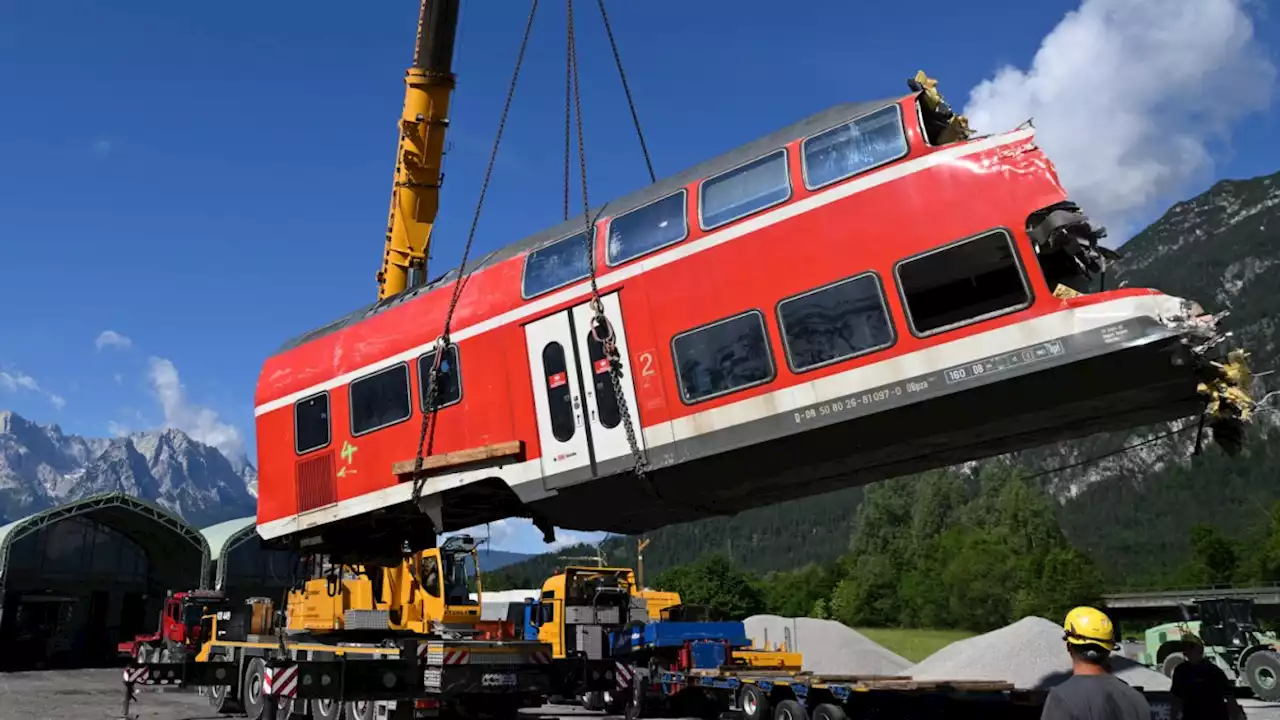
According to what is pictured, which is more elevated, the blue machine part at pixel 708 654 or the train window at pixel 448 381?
the train window at pixel 448 381

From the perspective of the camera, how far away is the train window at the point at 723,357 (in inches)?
313

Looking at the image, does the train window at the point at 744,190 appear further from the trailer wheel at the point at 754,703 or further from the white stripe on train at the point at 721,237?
the trailer wheel at the point at 754,703

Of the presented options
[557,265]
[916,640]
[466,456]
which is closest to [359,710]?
[466,456]

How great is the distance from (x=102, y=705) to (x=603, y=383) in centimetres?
1868

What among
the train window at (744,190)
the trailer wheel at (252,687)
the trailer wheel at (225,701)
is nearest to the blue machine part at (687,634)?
the trailer wheel at (252,687)

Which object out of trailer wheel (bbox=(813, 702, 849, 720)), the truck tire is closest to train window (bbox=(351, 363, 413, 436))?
trailer wheel (bbox=(813, 702, 849, 720))

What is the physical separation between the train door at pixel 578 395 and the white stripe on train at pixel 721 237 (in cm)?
20

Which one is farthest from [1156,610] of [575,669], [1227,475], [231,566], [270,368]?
[1227,475]

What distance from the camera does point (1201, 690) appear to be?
7723 mm

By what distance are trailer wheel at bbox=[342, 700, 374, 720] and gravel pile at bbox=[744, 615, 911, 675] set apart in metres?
15.7

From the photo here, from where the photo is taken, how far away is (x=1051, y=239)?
674 cm

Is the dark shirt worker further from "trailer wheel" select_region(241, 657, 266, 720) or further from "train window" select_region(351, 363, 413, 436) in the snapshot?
"trailer wheel" select_region(241, 657, 266, 720)

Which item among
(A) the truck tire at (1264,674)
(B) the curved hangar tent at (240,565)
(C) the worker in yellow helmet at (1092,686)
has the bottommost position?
(A) the truck tire at (1264,674)

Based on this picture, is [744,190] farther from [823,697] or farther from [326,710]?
[326,710]
